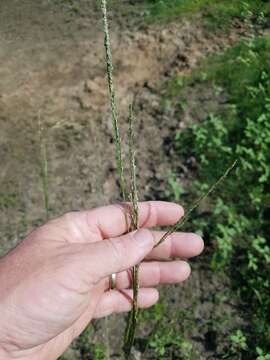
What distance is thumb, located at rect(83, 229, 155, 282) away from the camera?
89.1 inches

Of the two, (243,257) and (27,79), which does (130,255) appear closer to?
(243,257)

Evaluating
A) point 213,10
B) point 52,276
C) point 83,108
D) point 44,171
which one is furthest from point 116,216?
point 213,10

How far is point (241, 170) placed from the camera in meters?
4.46

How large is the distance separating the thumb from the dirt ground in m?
1.45

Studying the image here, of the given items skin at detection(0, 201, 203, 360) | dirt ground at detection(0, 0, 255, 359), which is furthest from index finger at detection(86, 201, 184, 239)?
dirt ground at detection(0, 0, 255, 359)

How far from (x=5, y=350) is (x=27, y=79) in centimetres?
359

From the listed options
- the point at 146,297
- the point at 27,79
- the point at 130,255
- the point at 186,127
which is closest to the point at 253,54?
the point at 186,127

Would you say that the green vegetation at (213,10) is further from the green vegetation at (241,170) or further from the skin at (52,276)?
the skin at (52,276)

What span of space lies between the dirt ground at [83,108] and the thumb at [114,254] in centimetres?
145

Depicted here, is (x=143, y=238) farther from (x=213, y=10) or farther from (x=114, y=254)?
(x=213, y=10)

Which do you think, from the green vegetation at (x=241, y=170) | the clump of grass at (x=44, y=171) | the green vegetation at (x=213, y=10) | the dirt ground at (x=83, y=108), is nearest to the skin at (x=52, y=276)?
the clump of grass at (x=44, y=171)

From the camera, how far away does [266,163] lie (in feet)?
14.7

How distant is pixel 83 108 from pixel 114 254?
3145 mm

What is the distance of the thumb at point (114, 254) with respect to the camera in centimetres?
226
